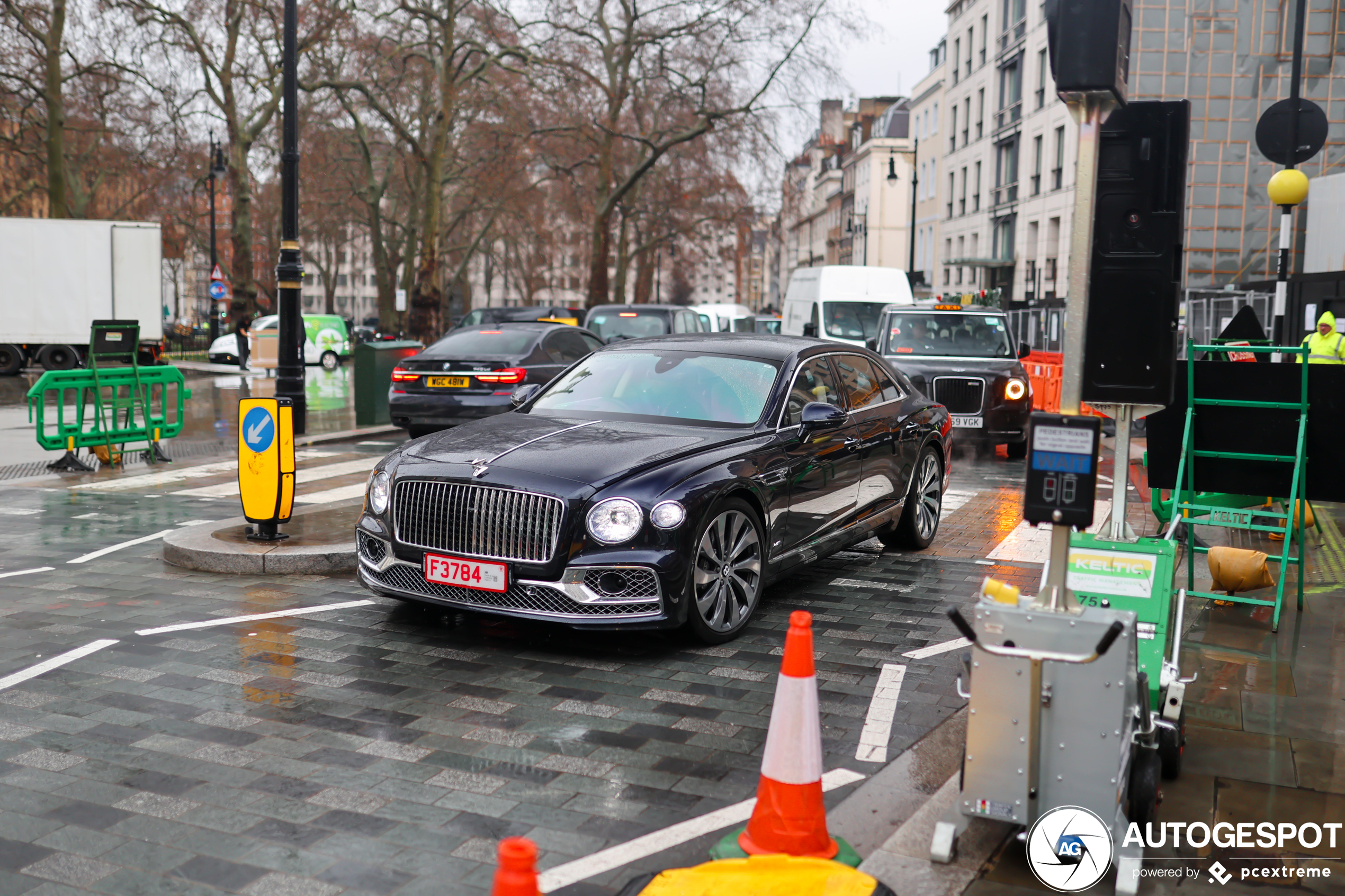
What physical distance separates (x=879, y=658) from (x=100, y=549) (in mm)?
5523

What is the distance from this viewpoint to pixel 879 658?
598 centimetres

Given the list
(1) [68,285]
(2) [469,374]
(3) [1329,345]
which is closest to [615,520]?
(2) [469,374]

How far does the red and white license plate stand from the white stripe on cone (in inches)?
92.7

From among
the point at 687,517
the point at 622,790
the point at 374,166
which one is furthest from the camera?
the point at 374,166

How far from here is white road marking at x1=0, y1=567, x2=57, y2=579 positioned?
7.45m

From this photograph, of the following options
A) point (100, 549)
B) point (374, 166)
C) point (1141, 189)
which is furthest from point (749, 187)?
point (1141, 189)

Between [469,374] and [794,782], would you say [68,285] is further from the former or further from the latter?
[794,782]

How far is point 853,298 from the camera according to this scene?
2298cm

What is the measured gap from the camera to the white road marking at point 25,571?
7.45 m

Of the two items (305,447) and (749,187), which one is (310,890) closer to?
(305,447)

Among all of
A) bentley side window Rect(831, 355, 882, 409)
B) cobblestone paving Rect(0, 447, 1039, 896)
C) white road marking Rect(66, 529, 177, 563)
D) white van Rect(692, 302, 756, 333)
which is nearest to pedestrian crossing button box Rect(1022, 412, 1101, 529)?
cobblestone paving Rect(0, 447, 1039, 896)

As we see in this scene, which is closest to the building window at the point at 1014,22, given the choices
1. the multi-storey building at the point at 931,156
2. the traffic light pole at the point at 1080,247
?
the multi-storey building at the point at 931,156

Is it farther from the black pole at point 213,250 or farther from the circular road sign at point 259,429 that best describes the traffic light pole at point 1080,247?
the black pole at point 213,250

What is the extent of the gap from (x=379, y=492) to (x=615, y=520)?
1.44m
